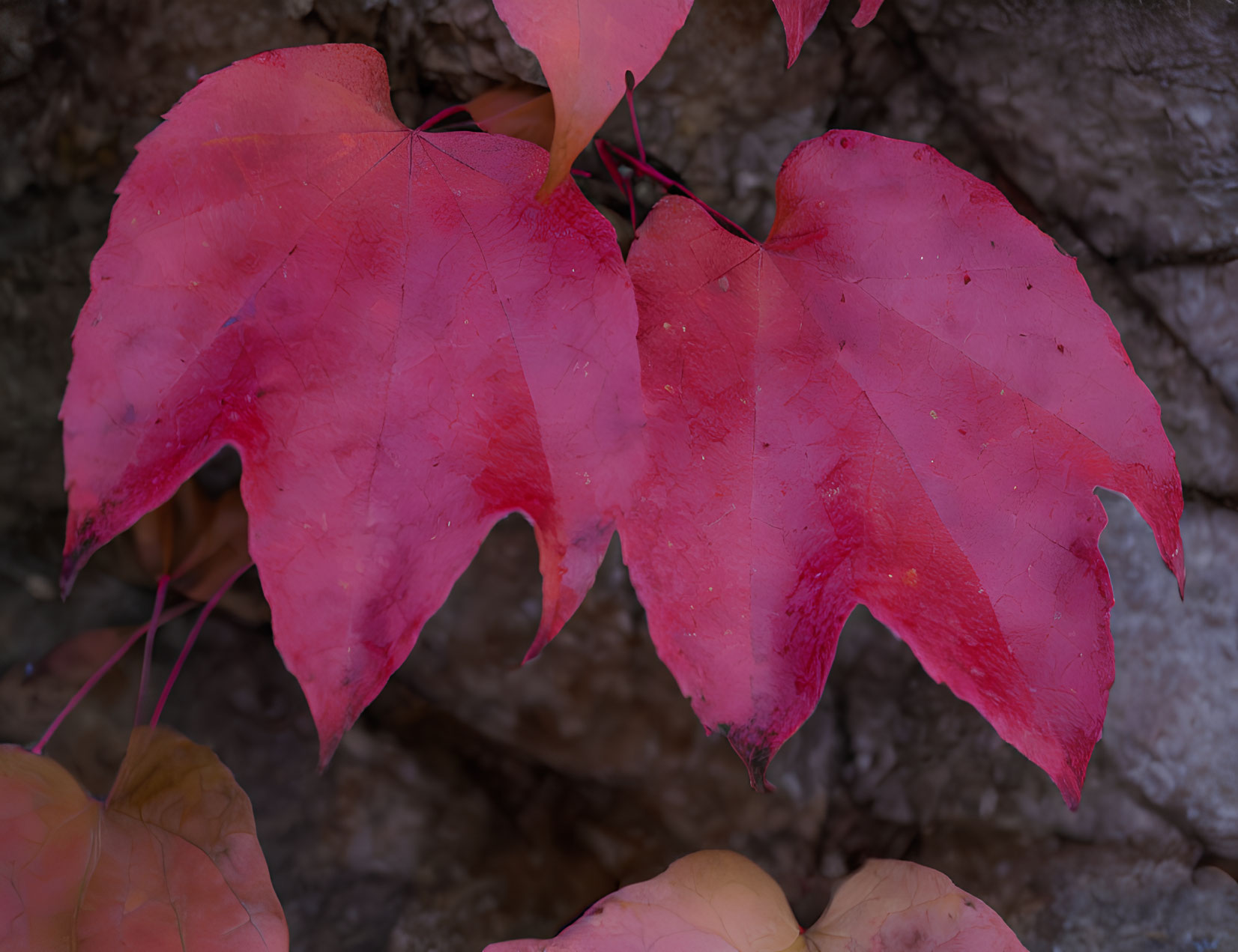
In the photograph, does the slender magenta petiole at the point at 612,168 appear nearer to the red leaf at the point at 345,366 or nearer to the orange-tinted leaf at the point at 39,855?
the red leaf at the point at 345,366

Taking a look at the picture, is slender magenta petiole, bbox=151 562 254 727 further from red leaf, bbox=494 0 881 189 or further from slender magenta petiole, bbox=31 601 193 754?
red leaf, bbox=494 0 881 189

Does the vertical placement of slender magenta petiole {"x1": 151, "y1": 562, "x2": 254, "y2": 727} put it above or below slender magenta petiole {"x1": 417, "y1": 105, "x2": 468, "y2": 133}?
below

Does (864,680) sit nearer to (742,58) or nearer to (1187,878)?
(1187,878)

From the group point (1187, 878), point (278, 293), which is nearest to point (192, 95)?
point (278, 293)

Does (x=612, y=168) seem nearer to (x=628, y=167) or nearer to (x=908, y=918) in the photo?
(x=628, y=167)

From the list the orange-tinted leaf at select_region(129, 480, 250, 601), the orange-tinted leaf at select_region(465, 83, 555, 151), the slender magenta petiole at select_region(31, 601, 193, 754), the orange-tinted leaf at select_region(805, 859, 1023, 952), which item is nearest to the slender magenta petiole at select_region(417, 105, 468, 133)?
the orange-tinted leaf at select_region(465, 83, 555, 151)

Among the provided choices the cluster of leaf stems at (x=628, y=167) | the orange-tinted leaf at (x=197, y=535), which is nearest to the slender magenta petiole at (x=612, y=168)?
the cluster of leaf stems at (x=628, y=167)
